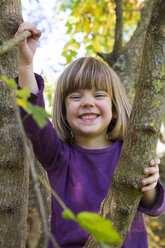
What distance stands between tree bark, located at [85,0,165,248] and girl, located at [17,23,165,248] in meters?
0.50

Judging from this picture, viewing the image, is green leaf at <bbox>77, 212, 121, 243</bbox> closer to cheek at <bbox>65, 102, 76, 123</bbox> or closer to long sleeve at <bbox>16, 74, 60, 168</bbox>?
long sleeve at <bbox>16, 74, 60, 168</bbox>

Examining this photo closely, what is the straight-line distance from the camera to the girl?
1.70 metres

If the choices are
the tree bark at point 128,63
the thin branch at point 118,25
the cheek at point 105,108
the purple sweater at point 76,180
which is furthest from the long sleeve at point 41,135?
the thin branch at point 118,25

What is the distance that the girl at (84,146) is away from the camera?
1699 mm

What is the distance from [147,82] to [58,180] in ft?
3.18

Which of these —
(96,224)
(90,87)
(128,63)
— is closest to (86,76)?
(90,87)

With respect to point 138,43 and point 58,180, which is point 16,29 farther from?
point 138,43

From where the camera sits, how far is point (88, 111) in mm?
1852

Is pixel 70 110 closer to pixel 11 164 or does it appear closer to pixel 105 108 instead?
pixel 105 108

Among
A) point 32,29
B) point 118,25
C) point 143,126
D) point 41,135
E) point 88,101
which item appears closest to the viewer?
point 143,126

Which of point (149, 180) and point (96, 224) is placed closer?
point (96, 224)

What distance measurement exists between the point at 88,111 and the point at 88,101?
64 millimetres

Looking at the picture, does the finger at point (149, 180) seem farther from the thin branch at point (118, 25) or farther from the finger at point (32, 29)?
the thin branch at point (118, 25)

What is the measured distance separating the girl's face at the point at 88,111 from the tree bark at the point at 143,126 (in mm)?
776
